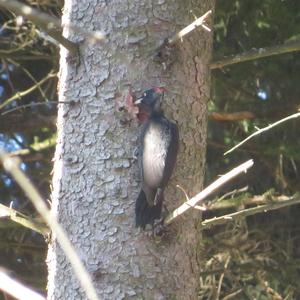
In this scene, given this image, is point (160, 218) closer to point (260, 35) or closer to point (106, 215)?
point (106, 215)

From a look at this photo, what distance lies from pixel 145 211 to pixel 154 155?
0.17m

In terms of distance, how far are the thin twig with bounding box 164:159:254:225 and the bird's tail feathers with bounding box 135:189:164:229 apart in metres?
0.05

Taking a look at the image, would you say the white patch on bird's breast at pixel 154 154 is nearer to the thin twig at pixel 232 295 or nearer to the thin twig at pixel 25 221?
the thin twig at pixel 25 221

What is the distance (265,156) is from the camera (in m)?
4.56

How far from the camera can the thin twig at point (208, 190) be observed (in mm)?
1866

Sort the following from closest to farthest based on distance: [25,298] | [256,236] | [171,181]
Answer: [25,298]
[171,181]
[256,236]

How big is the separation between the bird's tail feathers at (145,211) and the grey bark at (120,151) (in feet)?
0.09

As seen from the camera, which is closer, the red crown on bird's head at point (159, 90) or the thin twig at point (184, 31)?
the thin twig at point (184, 31)

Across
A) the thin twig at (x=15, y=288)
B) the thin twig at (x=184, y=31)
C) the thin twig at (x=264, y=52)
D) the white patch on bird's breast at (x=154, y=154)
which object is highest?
the thin twig at (x=264, y=52)

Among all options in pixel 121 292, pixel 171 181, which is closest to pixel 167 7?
pixel 171 181

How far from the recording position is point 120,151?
2.53 metres

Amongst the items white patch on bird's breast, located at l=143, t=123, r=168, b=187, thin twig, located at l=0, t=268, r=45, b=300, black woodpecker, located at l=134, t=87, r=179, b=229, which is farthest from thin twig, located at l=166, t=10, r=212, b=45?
thin twig, located at l=0, t=268, r=45, b=300

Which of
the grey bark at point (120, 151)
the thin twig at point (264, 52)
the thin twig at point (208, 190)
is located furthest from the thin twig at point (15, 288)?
the thin twig at point (264, 52)

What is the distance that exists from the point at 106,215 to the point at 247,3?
2.10 metres
